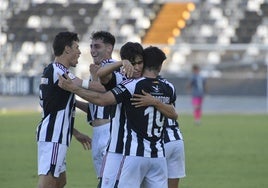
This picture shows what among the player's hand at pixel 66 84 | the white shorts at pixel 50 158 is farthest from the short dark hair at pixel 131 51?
the white shorts at pixel 50 158

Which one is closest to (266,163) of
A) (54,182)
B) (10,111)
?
(54,182)

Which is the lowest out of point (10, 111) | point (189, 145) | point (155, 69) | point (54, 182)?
point (10, 111)

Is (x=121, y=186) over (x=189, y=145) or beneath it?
over

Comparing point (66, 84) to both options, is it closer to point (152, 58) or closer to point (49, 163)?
point (152, 58)

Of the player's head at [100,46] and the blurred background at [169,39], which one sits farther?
the blurred background at [169,39]

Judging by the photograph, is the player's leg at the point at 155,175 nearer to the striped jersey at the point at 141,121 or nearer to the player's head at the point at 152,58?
the striped jersey at the point at 141,121

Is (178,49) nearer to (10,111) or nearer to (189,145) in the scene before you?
(10,111)

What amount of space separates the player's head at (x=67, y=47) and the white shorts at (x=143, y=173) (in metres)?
1.68

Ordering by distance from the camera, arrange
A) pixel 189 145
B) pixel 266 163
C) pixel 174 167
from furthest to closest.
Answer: pixel 189 145 < pixel 266 163 < pixel 174 167

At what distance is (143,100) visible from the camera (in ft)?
25.3

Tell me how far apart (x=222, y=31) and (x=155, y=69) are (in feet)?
112

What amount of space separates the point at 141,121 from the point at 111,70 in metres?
0.54

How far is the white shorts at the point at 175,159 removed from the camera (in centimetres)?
948

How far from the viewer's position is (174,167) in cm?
951
